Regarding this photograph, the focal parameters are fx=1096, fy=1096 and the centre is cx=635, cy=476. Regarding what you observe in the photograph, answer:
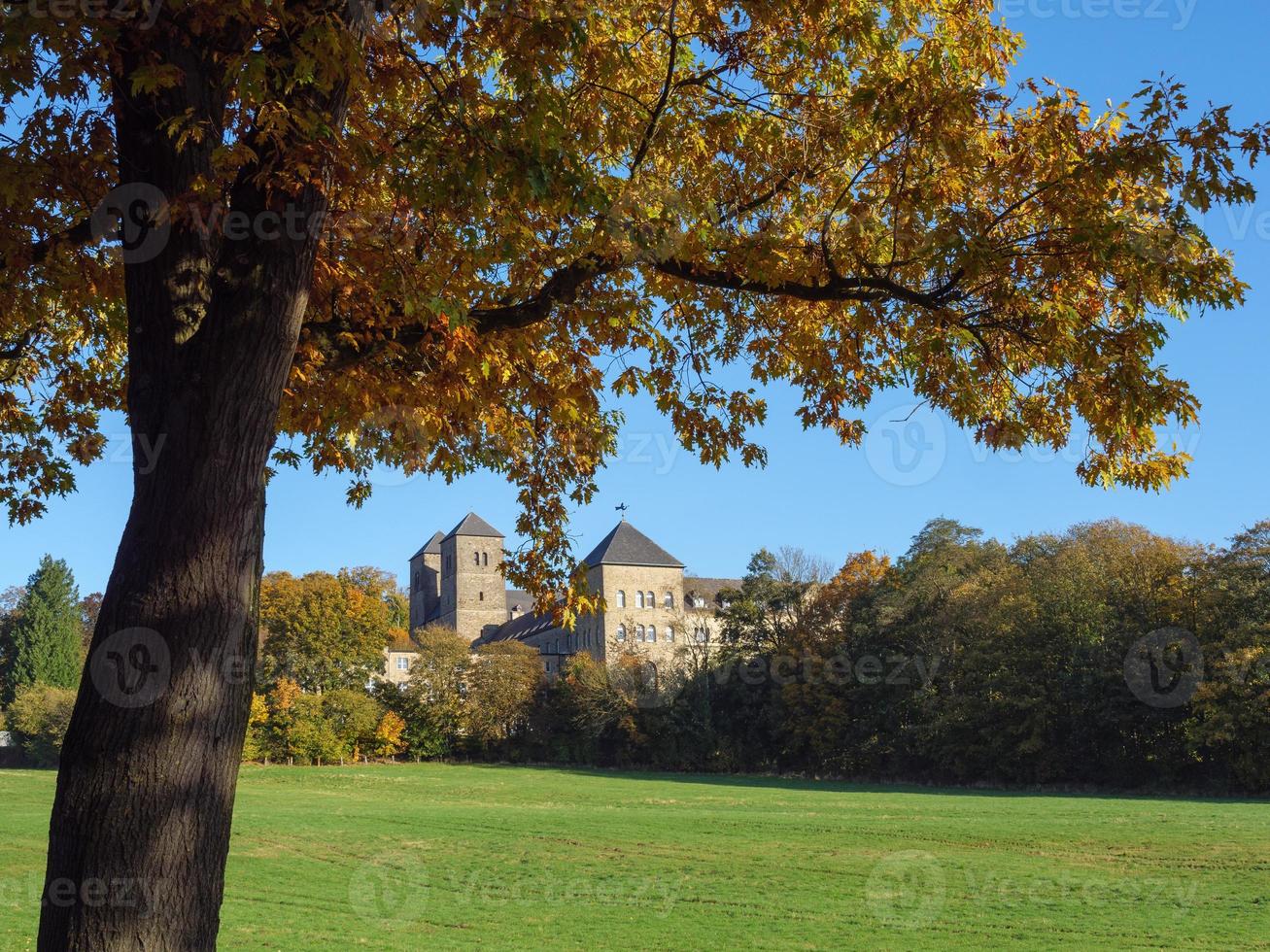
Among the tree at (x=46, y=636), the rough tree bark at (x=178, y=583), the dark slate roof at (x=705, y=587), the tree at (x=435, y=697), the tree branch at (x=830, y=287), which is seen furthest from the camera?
the dark slate roof at (x=705, y=587)

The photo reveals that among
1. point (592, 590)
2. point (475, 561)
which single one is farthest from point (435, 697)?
point (475, 561)

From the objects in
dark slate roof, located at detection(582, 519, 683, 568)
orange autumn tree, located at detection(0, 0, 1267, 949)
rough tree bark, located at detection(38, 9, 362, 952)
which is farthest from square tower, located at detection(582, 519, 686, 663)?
rough tree bark, located at detection(38, 9, 362, 952)

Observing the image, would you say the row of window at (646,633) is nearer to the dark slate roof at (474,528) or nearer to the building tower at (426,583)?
the dark slate roof at (474,528)

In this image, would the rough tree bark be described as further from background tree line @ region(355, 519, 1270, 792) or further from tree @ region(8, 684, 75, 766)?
tree @ region(8, 684, 75, 766)

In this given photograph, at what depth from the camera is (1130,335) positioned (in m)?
6.29

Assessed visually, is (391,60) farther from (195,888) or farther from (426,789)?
(426,789)

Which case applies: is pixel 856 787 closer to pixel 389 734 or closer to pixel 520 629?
pixel 389 734

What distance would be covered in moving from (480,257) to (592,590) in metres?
70.6

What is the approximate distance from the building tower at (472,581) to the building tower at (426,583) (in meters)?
6.37

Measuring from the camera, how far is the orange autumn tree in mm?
4348

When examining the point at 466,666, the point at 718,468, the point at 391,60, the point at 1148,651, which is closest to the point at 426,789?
the point at 466,666

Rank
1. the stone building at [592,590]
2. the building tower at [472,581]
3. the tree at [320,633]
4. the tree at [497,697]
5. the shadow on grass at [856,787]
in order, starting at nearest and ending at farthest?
the shadow on grass at [856,787] < the tree at [320,633] < the tree at [497,697] < the stone building at [592,590] < the building tower at [472,581]

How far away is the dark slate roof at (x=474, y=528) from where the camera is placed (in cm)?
10694

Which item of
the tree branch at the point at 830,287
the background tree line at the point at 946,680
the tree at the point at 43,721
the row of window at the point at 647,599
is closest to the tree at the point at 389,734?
the background tree line at the point at 946,680
